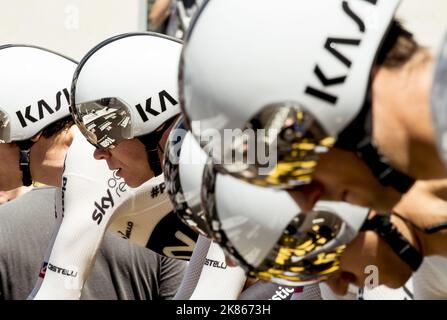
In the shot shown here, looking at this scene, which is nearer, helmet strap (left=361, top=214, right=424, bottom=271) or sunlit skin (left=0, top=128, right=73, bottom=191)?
helmet strap (left=361, top=214, right=424, bottom=271)

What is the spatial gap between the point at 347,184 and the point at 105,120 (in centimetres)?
156

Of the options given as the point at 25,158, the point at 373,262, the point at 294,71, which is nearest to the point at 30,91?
the point at 25,158

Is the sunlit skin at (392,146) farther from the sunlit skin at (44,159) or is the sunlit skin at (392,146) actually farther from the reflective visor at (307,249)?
the sunlit skin at (44,159)

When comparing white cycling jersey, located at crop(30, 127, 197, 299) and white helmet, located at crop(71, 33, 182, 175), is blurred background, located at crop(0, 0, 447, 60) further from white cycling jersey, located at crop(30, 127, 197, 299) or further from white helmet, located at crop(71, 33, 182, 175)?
white helmet, located at crop(71, 33, 182, 175)

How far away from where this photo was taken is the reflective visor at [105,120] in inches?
136

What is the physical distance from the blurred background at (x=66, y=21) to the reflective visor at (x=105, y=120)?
3680mm

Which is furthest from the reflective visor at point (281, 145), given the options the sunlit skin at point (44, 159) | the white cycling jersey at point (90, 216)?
the sunlit skin at point (44, 159)

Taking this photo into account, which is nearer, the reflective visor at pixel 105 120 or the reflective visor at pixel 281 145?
the reflective visor at pixel 281 145

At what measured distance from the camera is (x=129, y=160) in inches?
144

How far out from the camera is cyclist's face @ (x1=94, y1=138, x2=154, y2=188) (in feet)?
11.9

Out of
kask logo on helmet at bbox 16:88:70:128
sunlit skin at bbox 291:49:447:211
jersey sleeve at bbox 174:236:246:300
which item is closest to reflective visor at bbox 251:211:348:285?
sunlit skin at bbox 291:49:447:211

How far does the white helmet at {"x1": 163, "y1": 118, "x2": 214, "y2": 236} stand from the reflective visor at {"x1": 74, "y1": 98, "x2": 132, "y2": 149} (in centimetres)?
45
